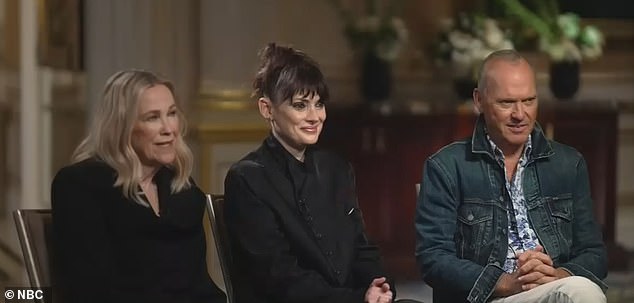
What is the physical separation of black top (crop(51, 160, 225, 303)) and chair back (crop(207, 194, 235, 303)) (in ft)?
0.35

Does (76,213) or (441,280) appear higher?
(76,213)

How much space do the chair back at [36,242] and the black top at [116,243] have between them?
0.09ft

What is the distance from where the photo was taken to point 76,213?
2.25 metres

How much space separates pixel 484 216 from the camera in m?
2.46

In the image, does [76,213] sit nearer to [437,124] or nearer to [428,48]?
[437,124]

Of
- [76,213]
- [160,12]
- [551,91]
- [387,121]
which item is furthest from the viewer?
[551,91]

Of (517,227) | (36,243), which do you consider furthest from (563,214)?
(36,243)

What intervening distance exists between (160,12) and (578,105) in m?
2.07

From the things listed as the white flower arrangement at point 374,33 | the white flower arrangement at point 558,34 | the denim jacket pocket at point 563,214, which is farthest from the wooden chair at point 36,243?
the white flower arrangement at point 558,34

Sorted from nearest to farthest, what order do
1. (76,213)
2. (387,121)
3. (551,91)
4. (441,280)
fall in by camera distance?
(76,213) → (441,280) → (387,121) → (551,91)

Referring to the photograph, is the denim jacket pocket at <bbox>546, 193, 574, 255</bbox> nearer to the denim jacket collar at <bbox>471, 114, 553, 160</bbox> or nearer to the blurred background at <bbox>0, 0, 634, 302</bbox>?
the denim jacket collar at <bbox>471, 114, 553, 160</bbox>

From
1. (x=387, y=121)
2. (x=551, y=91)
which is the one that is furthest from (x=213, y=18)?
(x=551, y=91)

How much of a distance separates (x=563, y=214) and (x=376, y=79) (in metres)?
2.61

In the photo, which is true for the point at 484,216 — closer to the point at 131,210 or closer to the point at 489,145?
the point at 489,145
